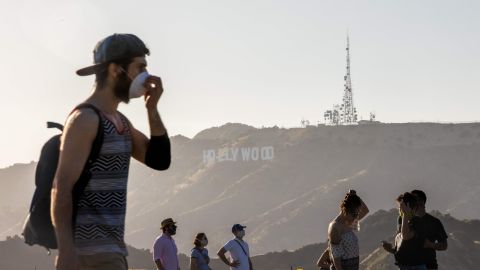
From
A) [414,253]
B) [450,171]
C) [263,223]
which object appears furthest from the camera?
[450,171]

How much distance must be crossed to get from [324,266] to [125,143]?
21.6 ft

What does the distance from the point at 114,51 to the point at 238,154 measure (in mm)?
174661

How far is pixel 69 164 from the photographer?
12.7 ft

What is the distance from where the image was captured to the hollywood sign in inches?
6721

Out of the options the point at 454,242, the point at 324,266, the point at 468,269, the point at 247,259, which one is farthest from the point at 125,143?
the point at 454,242

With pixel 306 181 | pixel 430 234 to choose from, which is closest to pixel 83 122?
pixel 430 234

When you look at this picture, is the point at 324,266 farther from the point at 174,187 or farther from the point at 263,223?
the point at 174,187

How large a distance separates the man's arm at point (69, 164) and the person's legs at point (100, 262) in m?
0.20

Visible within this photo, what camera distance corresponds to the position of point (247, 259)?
44.5ft

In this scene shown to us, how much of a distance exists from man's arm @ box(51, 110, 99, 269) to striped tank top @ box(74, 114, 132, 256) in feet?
0.29

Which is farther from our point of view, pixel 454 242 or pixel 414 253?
pixel 454 242

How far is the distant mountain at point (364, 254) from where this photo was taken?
54.6 metres

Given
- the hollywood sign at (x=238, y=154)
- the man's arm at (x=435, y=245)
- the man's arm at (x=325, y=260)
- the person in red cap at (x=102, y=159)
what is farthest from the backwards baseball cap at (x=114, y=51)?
the hollywood sign at (x=238, y=154)

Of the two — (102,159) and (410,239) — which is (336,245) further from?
(102,159)
